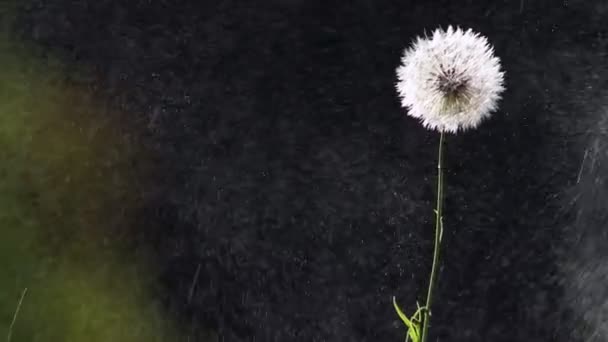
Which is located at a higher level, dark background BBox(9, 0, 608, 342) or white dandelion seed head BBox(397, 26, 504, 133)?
white dandelion seed head BBox(397, 26, 504, 133)

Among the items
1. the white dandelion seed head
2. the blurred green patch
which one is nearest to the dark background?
the blurred green patch

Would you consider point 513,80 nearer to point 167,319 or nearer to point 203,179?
point 203,179

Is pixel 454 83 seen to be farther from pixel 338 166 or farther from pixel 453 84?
pixel 338 166

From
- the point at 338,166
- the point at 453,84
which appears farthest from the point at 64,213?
the point at 453,84

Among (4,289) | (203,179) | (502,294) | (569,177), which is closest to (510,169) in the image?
(569,177)

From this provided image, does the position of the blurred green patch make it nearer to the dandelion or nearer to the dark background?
the dark background

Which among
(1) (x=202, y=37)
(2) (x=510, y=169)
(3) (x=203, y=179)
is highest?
(1) (x=202, y=37)

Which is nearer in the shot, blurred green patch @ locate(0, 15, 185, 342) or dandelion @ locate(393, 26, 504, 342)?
dandelion @ locate(393, 26, 504, 342)
